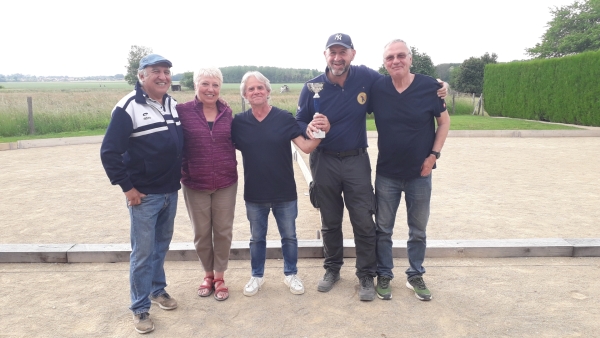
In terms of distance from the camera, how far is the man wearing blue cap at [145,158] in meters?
2.99

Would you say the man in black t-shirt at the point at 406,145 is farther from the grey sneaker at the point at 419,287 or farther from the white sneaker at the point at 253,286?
the white sneaker at the point at 253,286

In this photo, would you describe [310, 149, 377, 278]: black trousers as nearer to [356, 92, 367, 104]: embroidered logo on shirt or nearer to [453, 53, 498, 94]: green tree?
[356, 92, 367, 104]: embroidered logo on shirt

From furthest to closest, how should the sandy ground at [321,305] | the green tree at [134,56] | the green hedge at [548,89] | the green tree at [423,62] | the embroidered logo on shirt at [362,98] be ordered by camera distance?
the green tree at [134,56] < the green tree at [423,62] < the green hedge at [548,89] < the embroidered logo on shirt at [362,98] < the sandy ground at [321,305]

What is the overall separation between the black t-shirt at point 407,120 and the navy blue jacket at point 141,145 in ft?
5.16

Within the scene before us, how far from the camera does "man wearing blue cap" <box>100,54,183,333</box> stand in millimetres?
2988

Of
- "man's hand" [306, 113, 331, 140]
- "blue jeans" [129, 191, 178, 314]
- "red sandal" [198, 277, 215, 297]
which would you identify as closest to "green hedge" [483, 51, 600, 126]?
"man's hand" [306, 113, 331, 140]

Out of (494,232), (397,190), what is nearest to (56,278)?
(397,190)

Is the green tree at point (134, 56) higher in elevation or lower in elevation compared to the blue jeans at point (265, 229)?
higher

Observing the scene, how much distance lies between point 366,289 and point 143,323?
1.67 metres

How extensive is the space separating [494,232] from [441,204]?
1.31 m

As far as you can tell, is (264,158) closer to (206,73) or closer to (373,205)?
(206,73)

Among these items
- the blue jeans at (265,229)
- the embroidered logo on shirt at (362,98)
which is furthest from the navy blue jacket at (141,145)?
the embroidered logo on shirt at (362,98)

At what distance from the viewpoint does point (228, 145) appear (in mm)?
3520

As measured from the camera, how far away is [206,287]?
3.68 m
